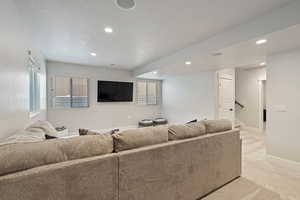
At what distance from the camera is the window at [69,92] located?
16.8 feet

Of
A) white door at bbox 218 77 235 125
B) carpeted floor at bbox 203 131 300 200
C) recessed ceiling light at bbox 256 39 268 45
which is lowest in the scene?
carpeted floor at bbox 203 131 300 200

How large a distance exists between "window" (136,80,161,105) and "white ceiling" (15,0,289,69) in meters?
3.36

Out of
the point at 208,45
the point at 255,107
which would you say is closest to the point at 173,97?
the point at 255,107

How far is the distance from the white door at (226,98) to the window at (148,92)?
3.02 metres

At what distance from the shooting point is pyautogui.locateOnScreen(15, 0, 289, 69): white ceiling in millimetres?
1939

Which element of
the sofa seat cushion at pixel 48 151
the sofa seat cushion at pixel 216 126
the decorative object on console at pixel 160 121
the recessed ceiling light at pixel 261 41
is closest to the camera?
the sofa seat cushion at pixel 48 151

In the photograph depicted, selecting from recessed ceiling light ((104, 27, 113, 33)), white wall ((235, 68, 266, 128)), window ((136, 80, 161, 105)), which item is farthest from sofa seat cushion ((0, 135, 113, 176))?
white wall ((235, 68, 266, 128))

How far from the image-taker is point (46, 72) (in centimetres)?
486

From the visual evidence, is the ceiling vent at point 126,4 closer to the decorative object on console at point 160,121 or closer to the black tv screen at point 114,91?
the black tv screen at point 114,91

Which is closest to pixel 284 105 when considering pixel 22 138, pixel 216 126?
pixel 216 126

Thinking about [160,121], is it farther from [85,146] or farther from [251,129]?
[85,146]

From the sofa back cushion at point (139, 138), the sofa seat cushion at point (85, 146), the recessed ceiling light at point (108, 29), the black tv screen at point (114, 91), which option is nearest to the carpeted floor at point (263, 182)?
the sofa back cushion at point (139, 138)

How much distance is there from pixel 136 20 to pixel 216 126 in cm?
205

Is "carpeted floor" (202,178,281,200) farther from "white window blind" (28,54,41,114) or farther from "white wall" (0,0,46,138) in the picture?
"white window blind" (28,54,41,114)
